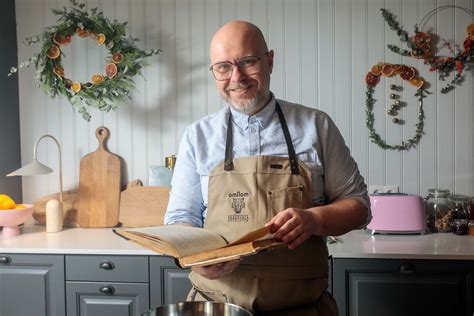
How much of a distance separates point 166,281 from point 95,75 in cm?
113

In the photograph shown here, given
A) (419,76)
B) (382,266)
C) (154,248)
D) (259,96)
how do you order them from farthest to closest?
1. (419,76)
2. (382,266)
3. (259,96)
4. (154,248)

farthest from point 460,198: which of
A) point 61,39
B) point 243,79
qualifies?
point 61,39

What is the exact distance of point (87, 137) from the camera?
3.07m

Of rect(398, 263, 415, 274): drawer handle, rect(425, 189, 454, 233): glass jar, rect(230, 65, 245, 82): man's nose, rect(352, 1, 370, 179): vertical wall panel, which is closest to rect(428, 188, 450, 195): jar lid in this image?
rect(425, 189, 454, 233): glass jar

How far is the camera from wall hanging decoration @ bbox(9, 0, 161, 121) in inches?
110

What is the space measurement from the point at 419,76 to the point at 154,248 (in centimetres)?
207

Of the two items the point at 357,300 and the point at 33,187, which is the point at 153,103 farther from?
the point at 357,300

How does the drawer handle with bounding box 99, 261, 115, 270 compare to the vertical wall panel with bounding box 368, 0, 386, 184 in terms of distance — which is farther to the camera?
the vertical wall panel with bounding box 368, 0, 386, 184

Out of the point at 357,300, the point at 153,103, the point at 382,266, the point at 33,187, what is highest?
the point at 153,103

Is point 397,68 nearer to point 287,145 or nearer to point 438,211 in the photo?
point 438,211

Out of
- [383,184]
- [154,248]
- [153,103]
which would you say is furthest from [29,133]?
[154,248]

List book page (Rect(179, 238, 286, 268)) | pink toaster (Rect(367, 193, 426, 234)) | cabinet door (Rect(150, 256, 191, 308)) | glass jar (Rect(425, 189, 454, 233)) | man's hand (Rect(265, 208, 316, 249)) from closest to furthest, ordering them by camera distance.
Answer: book page (Rect(179, 238, 286, 268))
man's hand (Rect(265, 208, 316, 249))
cabinet door (Rect(150, 256, 191, 308))
pink toaster (Rect(367, 193, 426, 234))
glass jar (Rect(425, 189, 454, 233))

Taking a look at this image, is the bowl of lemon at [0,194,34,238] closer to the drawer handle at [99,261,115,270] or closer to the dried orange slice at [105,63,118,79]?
the drawer handle at [99,261,115,270]

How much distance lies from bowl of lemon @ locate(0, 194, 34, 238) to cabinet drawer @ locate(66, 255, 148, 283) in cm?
45
